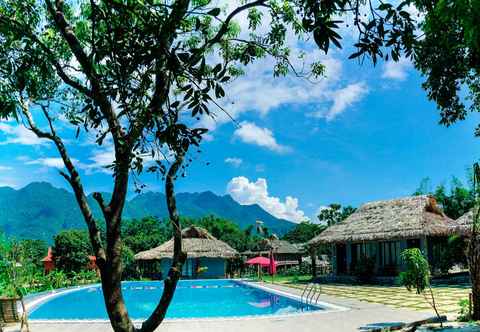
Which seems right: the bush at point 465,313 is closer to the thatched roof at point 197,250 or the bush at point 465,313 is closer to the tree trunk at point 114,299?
the tree trunk at point 114,299

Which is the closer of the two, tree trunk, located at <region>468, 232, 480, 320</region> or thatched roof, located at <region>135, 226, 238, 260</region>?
tree trunk, located at <region>468, 232, 480, 320</region>

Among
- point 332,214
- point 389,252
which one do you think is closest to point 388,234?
point 389,252

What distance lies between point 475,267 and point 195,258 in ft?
74.0

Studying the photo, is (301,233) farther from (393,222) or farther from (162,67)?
(162,67)

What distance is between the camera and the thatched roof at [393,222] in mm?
19156

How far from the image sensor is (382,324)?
801 centimetres

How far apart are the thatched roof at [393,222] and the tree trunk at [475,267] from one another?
11306mm

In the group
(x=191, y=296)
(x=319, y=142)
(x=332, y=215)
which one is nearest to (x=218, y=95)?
(x=191, y=296)

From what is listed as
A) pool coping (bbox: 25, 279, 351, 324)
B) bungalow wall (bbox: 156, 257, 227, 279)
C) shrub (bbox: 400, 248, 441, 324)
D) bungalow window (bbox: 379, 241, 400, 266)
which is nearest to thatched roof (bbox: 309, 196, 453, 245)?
bungalow window (bbox: 379, 241, 400, 266)

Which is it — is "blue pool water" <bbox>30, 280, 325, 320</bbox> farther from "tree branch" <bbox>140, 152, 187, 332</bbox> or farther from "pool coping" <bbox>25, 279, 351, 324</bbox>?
"tree branch" <bbox>140, 152, 187, 332</bbox>

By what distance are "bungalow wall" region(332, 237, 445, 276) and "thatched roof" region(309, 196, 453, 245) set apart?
661 mm

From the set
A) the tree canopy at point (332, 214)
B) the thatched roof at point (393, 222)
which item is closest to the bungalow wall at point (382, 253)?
the thatched roof at point (393, 222)

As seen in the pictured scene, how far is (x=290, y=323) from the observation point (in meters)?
8.56

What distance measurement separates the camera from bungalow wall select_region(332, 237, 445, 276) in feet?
64.9
